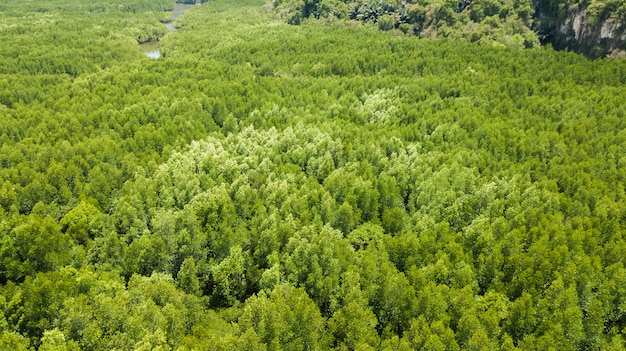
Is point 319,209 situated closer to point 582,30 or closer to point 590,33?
point 590,33

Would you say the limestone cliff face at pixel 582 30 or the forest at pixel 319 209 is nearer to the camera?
the forest at pixel 319 209

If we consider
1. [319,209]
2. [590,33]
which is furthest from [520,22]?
[319,209]

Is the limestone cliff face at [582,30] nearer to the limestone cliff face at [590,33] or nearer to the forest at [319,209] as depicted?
the limestone cliff face at [590,33]

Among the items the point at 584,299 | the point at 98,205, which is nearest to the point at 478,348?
the point at 584,299

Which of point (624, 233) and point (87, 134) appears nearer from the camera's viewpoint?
point (624, 233)

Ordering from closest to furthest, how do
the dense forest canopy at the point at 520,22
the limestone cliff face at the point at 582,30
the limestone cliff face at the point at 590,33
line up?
the limestone cliff face at the point at 590,33, the limestone cliff face at the point at 582,30, the dense forest canopy at the point at 520,22

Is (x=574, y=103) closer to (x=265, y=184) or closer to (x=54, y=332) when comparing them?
(x=265, y=184)

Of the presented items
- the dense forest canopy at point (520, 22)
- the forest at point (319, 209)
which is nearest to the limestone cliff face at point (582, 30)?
the dense forest canopy at point (520, 22)

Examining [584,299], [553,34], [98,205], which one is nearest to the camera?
[584,299]
